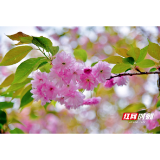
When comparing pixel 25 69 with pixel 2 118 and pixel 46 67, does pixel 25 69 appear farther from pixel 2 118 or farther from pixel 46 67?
pixel 2 118

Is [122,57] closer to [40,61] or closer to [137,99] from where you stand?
[40,61]

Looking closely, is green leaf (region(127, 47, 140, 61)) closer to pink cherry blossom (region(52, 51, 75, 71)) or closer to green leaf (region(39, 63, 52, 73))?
pink cherry blossom (region(52, 51, 75, 71))

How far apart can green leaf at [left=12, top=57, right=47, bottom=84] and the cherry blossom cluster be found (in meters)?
0.07

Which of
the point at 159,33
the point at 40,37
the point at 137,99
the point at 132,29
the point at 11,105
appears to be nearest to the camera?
the point at 40,37

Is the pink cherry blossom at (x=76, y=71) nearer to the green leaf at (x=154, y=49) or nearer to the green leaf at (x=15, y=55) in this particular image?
the green leaf at (x=15, y=55)

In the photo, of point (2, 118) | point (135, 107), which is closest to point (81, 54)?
point (135, 107)

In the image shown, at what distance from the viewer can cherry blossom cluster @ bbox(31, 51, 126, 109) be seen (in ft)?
2.25

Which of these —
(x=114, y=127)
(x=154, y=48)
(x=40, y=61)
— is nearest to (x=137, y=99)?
(x=114, y=127)

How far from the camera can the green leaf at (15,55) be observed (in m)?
0.69

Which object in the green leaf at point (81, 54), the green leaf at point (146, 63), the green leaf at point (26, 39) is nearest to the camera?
the green leaf at point (26, 39)

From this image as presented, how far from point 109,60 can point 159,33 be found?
261cm

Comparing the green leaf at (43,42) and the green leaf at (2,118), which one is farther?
the green leaf at (2,118)

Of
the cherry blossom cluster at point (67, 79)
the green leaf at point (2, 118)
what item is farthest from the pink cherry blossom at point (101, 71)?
the green leaf at point (2, 118)

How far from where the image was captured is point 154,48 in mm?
741
